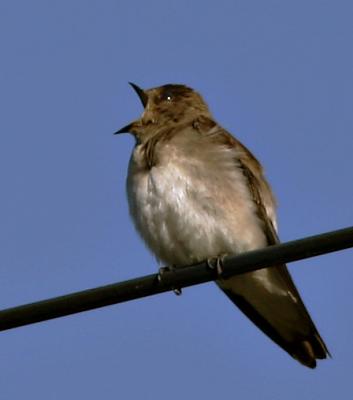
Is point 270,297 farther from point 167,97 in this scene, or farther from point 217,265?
point 217,265

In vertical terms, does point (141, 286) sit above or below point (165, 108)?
below

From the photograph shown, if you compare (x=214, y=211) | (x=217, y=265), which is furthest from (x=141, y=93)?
(x=217, y=265)

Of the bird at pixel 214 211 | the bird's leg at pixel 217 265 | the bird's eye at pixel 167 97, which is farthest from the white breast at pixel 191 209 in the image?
the bird's eye at pixel 167 97

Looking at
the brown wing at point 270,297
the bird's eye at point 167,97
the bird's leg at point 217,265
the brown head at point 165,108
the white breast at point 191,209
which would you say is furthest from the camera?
the bird's eye at point 167,97

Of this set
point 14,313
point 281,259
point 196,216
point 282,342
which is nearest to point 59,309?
point 14,313

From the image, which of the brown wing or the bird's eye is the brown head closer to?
the bird's eye

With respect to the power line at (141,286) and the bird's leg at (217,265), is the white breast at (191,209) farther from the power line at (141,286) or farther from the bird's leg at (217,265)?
the power line at (141,286)

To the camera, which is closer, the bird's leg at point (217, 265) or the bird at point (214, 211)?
the bird's leg at point (217, 265)

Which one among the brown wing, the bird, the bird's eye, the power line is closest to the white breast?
the bird
